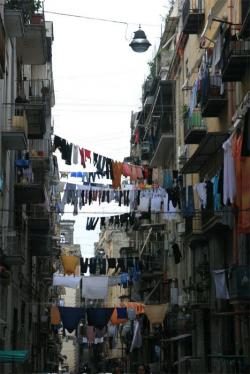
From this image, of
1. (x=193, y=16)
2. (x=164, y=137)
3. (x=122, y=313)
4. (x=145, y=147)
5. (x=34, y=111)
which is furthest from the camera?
(x=145, y=147)

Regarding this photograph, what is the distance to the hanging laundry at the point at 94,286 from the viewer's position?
37344mm

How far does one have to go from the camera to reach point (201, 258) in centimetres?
3284

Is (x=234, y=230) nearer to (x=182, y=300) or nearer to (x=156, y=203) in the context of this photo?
(x=156, y=203)

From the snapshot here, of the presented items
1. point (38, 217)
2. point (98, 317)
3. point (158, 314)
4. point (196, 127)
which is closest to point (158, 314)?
point (158, 314)

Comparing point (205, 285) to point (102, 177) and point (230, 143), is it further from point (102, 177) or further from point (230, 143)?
point (230, 143)

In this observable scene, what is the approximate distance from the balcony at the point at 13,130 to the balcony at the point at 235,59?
6.10 meters

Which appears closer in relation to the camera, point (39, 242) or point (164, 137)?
point (39, 242)

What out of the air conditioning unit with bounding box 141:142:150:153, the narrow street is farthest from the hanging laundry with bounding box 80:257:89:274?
the air conditioning unit with bounding box 141:142:150:153

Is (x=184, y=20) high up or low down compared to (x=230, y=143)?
up

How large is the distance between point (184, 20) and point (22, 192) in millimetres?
10615

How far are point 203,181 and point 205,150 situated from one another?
7.14 ft

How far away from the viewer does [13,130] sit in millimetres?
24031

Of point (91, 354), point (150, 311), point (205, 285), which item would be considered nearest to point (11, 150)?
point (205, 285)

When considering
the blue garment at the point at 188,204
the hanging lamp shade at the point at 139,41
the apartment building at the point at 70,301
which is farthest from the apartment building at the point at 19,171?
the apartment building at the point at 70,301
